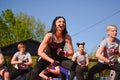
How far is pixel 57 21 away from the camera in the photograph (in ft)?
19.3

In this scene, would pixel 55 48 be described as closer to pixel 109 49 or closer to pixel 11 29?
pixel 109 49

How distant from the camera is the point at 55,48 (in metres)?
5.85

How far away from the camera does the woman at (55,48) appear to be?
18.9 ft

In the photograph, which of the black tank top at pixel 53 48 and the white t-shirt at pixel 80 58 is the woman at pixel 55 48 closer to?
the black tank top at pixel 53 48

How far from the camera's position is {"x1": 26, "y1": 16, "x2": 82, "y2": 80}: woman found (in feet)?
18.9

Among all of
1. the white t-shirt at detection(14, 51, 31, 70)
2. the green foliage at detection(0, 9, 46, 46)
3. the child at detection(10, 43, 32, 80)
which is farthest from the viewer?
the green foliage at detection(0, 9, 46, 46)

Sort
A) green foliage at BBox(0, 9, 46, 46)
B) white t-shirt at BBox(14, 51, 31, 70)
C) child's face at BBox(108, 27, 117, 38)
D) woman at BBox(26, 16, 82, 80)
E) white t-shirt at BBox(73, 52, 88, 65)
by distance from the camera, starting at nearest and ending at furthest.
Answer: woman at BBox(26, 16, 82, 80), child's face at BBox(108, 27, 117, 38), white t-shirt at BBox(14, 51, 31, 70), white t-shirt at BBox(73, 52, 88, 65), green foliage at BBox(0, 9, 46, 46)

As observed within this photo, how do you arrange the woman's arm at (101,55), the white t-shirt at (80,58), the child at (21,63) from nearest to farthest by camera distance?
1. the woman's arm at (101,55)
2. the child at (21,63)
3. the white t-shirt at (80,58)

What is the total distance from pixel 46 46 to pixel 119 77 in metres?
2.30

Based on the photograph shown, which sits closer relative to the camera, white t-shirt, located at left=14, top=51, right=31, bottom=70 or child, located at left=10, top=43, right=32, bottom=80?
child, located at left=10, top=43, right=32, bottom=80

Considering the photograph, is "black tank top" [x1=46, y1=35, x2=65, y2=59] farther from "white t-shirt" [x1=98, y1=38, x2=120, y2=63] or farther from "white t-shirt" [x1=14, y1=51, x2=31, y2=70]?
"white t-shirt" [x1=14, y1=51, x2=31, y2=70]

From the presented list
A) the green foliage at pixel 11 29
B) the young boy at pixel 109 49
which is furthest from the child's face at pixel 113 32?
the green foliage at pixel 11 29

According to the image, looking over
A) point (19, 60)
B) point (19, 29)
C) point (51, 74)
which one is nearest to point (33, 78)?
point (51, 74)

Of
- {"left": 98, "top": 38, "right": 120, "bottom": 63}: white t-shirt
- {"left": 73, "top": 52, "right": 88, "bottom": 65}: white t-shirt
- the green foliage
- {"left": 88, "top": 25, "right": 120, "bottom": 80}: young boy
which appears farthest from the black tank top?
the green foliage
